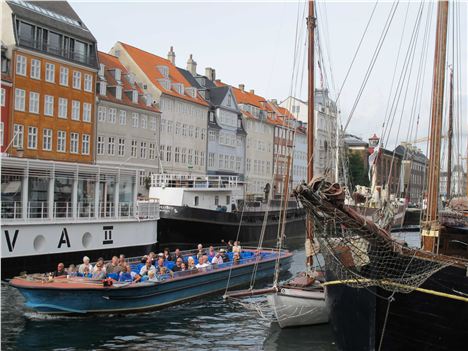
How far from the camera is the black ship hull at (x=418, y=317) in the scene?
13.0 metres

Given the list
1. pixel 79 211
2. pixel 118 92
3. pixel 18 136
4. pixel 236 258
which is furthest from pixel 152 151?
pixel 236 258

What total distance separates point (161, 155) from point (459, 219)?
4373 centimetres

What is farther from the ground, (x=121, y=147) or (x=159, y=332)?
(x=121, y=147)

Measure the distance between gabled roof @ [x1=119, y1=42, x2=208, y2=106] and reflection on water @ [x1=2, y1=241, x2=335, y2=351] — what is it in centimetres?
3992

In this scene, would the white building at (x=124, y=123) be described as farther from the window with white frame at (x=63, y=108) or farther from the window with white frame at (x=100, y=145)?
the window with white frame at (x=63, y=108)

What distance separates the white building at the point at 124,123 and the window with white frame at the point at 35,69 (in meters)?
6.83

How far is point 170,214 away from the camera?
4078cm

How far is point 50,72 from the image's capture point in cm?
4603

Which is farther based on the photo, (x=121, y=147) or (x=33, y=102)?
(x=121, y=147)

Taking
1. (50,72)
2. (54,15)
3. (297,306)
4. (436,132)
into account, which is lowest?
(297,306)

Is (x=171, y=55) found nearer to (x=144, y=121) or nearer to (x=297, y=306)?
(x=144, y=121)

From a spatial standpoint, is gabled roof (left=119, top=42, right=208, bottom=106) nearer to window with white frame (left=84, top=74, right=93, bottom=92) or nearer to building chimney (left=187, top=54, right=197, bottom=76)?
building chimney (left=187, top=54, right=197, bottom=76)

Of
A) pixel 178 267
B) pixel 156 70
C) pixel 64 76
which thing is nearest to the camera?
pixel 178 267

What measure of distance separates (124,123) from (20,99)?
11.6 metres
